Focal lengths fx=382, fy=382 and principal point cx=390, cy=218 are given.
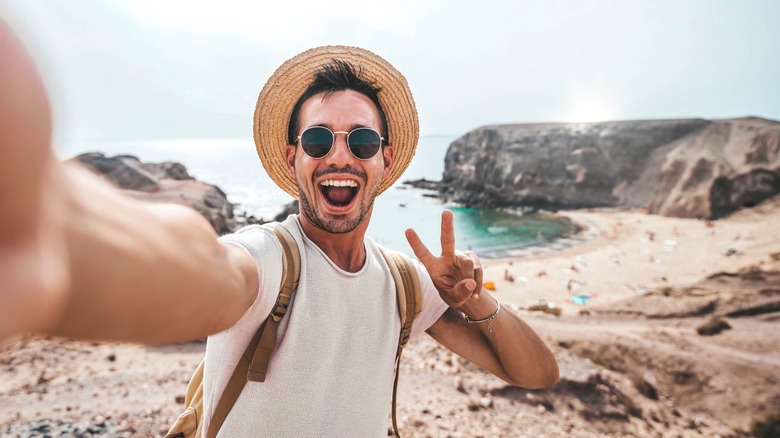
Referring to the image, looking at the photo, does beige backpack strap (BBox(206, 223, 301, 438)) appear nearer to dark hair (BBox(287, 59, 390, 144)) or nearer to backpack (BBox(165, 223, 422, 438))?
backpack (BBox(165, 223, 422, 438))

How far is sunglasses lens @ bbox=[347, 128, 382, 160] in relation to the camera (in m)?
2.14

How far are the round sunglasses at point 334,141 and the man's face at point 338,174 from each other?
3cm

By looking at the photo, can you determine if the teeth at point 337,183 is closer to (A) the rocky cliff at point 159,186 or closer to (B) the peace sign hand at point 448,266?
(B) the peace sign hand at point 448,266

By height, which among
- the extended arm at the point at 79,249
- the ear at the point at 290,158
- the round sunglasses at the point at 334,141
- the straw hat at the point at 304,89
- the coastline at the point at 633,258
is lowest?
the coastline at the point at 633,258

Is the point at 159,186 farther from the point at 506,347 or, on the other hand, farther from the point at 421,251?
the point at 506,347

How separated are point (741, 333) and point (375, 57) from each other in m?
10.7

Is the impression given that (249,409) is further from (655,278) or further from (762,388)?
(655,278)

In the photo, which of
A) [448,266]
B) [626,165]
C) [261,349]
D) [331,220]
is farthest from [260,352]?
[626,165]

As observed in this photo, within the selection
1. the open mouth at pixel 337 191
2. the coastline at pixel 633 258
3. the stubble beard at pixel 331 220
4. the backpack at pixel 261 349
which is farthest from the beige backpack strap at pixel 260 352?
the coastline at pixel 633 258

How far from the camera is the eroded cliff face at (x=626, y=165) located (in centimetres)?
4090

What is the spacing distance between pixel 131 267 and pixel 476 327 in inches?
77.3

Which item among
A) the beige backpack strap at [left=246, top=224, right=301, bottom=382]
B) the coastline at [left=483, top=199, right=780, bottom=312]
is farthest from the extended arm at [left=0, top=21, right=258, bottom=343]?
the coastline at [left=483, top=199, right=780, bottom=312]

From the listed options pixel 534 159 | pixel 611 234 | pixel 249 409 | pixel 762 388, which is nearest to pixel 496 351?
pixel 249 409

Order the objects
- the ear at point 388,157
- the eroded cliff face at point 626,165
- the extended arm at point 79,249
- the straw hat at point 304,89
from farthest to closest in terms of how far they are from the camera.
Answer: the eroded cliff face at point 626,165 < the ear at point 388,157 < the straw hat at point 304,89 < the extended arm at point 79,249
